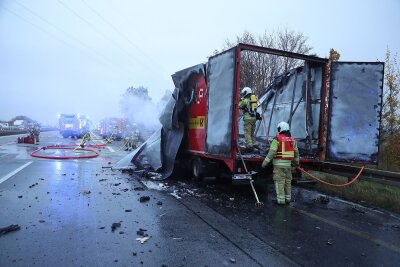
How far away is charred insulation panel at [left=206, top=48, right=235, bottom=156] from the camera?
280 inches

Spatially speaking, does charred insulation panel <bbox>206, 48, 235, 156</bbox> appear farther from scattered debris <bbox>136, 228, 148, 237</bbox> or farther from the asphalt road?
scattered debris <bbox>136, 228, 148, 237</bbox>

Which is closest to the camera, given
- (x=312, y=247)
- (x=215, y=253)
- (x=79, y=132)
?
(x=215, y=253)

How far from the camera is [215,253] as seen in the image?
13.1 ft

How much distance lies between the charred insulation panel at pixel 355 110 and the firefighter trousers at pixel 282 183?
1808 millimetres

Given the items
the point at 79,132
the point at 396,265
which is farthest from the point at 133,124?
the point at 79,132

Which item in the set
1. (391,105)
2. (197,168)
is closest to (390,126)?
(391,105)

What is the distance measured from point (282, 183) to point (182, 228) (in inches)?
105

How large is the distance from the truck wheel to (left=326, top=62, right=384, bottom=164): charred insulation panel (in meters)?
3.28

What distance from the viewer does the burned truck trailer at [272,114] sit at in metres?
7.30

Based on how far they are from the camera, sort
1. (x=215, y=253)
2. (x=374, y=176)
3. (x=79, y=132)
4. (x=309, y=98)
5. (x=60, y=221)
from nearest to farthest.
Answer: (x=215, y=253)
(x=60, y=221)
(x=374, y=176)
(x=309, y=98)
(x=79, y=132)

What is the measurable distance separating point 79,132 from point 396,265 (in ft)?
118

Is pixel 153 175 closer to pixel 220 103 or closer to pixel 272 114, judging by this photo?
pixel 220 103

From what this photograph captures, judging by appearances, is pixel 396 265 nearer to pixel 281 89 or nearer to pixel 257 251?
pixel 257 251

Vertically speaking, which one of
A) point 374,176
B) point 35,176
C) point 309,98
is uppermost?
point 309,98
